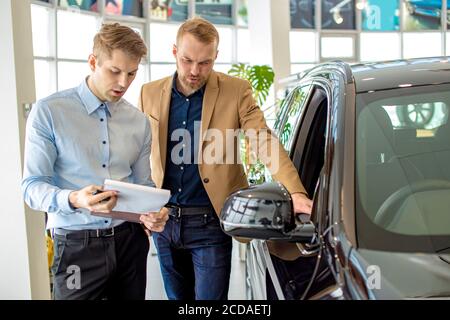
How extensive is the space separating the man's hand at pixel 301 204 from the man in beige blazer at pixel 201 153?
399mm

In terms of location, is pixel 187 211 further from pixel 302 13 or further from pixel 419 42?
pixel 419 42

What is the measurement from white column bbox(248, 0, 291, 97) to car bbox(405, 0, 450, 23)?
6676 millimetres

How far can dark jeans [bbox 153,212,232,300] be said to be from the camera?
2375mm

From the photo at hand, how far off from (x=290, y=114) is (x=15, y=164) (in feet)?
6.47

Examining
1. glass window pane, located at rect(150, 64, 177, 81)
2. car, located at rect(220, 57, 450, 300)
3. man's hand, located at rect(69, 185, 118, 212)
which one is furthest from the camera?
glass window pane, located at rect(150, 64, 177, 81)

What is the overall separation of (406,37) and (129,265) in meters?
12.6

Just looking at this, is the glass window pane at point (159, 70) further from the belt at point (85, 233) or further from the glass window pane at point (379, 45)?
the belt at point (85, 233)

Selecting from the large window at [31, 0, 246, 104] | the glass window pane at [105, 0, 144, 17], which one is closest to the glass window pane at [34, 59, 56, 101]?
the large window at [31, 0, 246, 104]

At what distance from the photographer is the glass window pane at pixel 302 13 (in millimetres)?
12953

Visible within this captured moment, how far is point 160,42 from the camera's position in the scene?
10.4 m

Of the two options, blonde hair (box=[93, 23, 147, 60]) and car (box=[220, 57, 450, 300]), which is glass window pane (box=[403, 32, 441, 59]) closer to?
car (box=[220, 57, 450, 300])

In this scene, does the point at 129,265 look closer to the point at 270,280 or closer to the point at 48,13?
the point at 270,280

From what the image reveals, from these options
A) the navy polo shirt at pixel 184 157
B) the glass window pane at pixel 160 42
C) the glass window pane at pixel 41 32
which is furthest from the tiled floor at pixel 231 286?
the glass window pane at pixel 160 42
